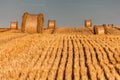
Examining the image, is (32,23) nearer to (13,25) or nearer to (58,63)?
(58,63)

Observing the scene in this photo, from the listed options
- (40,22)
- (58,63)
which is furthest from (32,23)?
(58,63)

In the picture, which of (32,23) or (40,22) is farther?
(32,23)

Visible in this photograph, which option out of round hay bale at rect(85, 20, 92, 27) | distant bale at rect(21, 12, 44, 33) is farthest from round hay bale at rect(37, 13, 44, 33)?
round hay bale at rect(85, 20, 92, 27)

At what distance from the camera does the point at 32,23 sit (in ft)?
68.3

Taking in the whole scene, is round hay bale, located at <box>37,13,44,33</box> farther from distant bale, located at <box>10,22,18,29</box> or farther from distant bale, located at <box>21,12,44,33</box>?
distant bale, located at <box>10,22,18,29</box>

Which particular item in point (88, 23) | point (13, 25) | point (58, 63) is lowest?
point (58, 63)

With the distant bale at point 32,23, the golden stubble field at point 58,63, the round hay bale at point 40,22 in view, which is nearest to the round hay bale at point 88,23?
the round hay bale at point 40,22

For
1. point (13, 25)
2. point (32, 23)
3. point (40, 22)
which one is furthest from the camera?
point (13, 25)

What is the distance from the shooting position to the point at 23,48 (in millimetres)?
12812

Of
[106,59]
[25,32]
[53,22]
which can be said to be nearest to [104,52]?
[106,59]

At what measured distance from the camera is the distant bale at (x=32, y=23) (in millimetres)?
20656

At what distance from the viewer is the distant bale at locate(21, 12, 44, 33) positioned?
20.7 m

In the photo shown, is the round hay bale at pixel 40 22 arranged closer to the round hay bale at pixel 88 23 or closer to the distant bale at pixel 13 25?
the distant bale at pixel 13 25

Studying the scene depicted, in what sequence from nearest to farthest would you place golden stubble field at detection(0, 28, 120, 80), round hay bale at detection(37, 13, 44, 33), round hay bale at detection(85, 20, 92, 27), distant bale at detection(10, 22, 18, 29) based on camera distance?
golden stubble field at detection(0, 28, 120, 80), round hay bale at detection(37, 13, 44, 33), distant bale at detection(10, 22, 18, 29), round hay bale at detection(85, 20, 92, 27)
